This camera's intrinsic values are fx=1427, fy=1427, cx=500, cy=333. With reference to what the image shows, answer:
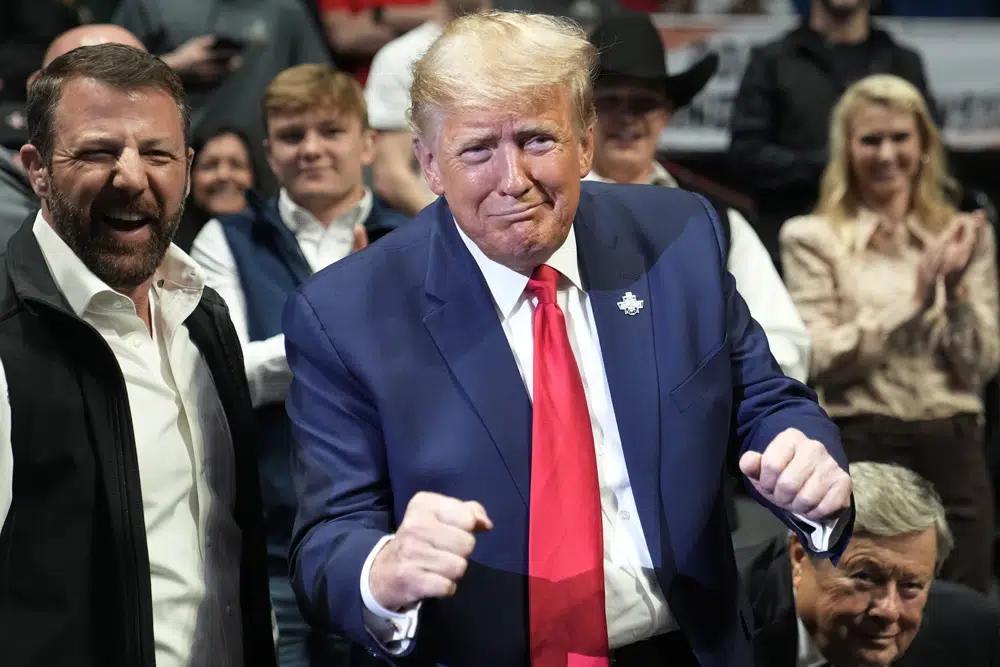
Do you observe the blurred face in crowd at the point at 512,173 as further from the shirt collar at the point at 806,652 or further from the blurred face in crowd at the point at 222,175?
the blurred face in crowd at the point at 222,175

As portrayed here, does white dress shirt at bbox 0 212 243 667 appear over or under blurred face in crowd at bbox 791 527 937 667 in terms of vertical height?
over

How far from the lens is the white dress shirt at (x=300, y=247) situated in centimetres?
284

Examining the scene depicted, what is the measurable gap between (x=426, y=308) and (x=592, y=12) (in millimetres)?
2867

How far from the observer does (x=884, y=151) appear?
13.1 feet

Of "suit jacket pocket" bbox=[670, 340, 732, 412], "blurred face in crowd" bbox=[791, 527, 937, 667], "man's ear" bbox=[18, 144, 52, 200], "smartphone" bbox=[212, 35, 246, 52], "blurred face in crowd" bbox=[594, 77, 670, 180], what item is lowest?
"blurred face in crowd" bbox=[791, 527, 937, 667]

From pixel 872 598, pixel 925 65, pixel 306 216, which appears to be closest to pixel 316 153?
pixel 306 216

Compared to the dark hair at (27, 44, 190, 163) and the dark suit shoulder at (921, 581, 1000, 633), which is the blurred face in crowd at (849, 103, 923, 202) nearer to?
the dark suit shoulder at (921, 581, 1000, 633)

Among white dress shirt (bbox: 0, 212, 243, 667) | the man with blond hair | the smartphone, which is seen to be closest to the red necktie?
the man with blond hair

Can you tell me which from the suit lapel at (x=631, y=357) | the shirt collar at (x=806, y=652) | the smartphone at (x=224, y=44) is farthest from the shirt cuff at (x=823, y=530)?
the smartphone at (x=224, y=44)

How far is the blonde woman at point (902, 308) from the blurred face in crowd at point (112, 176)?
2.07 metres

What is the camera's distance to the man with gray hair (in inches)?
113

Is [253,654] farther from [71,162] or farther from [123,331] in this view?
[71,162]

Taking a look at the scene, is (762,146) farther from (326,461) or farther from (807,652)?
(326,461)

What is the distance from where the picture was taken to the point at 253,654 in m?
2.33
